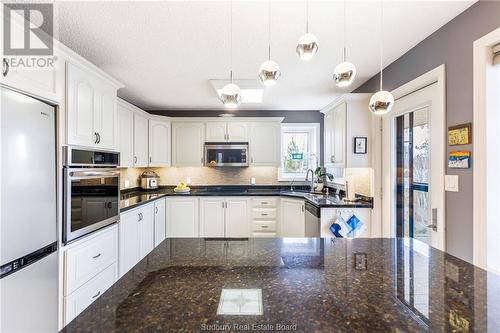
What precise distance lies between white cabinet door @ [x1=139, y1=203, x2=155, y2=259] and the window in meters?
2.31

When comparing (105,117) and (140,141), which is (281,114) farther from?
(105,117)

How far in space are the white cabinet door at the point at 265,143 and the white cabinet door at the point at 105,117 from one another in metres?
2.29

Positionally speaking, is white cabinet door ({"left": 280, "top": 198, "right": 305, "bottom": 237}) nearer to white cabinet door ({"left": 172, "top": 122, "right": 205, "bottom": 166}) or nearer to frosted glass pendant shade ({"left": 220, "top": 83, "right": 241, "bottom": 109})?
white cabinet door ({"left": 172, "top": 122, "right": 205, "bottom": 166})

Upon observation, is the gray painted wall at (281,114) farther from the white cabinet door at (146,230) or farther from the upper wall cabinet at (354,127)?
Result: the white cabinet door at (146,230)

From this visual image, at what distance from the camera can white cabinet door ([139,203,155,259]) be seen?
3174mm

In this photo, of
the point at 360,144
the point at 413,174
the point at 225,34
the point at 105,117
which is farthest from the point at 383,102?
the point at 105,117

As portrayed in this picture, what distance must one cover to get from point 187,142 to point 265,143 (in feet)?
4.36

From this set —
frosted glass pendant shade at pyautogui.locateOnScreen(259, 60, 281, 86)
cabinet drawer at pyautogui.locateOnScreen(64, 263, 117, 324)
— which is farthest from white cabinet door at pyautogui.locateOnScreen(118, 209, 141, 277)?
frosted glass pendant shade at pyautogui.locateOnScreen(259, 60, 281, 86)

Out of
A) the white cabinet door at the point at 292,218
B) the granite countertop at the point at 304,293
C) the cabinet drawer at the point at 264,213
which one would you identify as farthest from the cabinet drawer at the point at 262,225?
the granite countertop at the point at 304,293

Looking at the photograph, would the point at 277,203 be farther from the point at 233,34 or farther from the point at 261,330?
the point at 261,330

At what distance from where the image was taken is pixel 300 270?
989mm

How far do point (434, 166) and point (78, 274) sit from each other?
2832 millimetres

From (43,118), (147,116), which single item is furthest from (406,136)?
(147,116)

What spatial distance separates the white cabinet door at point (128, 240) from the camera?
264cm
